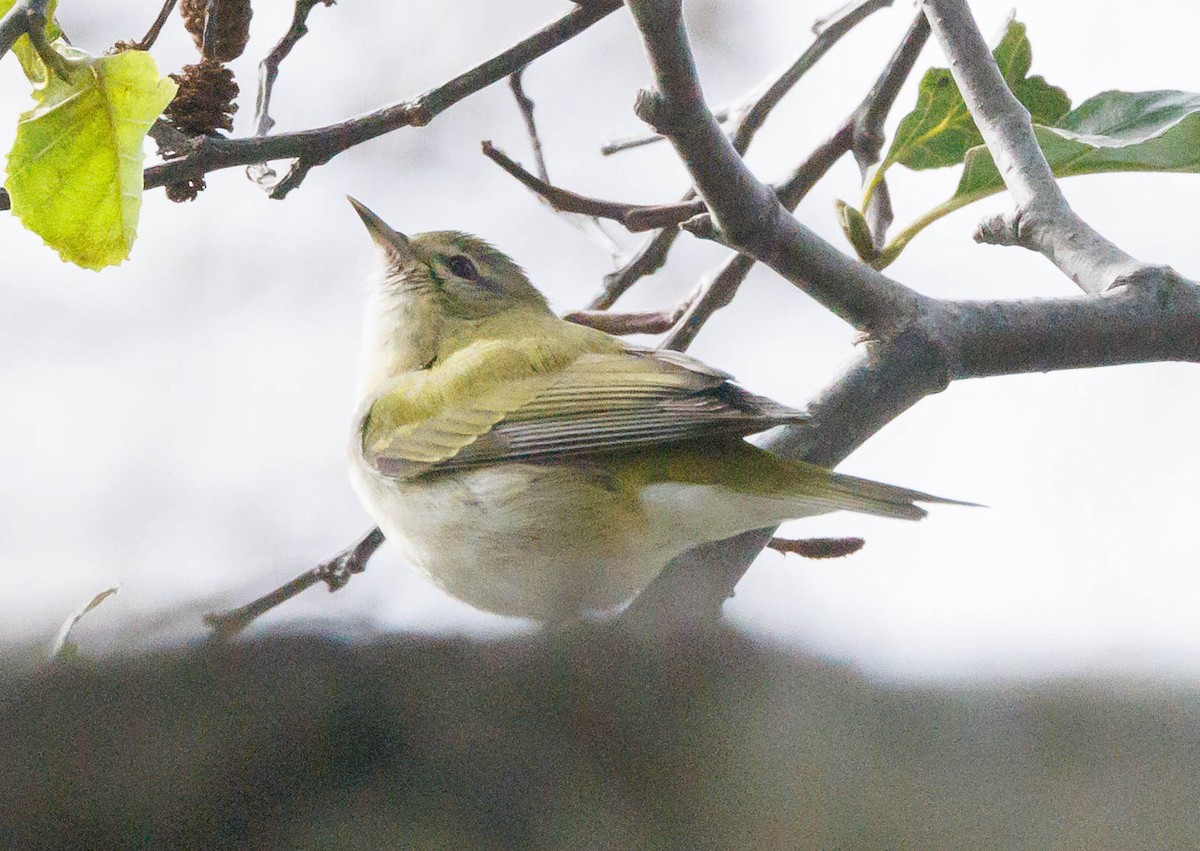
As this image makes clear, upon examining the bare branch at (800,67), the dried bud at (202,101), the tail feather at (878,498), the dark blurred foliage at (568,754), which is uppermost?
the bare branch at (800,67)

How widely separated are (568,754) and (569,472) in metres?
1.17

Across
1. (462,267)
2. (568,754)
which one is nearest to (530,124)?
(462,267)

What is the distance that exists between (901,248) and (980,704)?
44.5 inches

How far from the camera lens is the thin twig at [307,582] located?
0.75 m

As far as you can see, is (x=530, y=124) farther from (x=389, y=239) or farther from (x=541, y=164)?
(x=389, y=239)

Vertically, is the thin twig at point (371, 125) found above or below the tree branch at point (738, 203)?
above

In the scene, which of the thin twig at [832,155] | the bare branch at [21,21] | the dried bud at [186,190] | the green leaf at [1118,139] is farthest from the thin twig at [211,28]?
the green leaf at [1118,139]

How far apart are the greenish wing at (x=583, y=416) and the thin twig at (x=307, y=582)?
156mm

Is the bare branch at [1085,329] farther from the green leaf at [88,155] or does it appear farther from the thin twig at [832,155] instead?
the green leaf at [88,155]

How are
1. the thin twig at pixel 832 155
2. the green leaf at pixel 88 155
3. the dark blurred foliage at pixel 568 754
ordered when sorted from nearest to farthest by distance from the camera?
the dark blurred foliage at pixel 568 754 → the green leaf at pixel 88 155 → the thin twig at pixel 832 155

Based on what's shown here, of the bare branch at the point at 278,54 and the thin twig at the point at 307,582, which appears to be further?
the bare branch at the point at 278,54

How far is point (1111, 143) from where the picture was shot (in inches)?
63.7

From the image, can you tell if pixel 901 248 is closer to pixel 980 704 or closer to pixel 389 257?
pixel 980 704

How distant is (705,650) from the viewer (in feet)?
2.23
